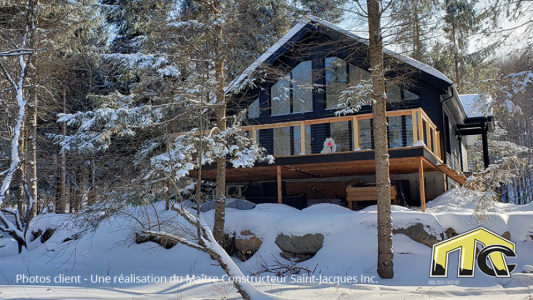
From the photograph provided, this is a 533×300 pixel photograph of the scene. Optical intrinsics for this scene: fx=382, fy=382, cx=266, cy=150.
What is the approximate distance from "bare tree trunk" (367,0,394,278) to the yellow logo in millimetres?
904

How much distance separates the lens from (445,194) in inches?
442

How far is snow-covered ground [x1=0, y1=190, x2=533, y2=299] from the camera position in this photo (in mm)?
5930

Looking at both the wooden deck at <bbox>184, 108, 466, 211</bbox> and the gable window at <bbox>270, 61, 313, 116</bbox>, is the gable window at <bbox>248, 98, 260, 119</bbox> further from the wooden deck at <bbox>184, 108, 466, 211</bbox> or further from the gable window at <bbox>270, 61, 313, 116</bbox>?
the wooden deck at <bbox>184, 108, 466, 211</bbox>

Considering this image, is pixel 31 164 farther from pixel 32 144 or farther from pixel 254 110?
pixel 254 110

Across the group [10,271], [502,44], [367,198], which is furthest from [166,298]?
[502,44]

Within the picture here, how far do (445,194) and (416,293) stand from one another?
6374 mm

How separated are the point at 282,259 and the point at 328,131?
5253 mm

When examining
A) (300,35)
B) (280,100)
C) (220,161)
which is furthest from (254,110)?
(220,161)

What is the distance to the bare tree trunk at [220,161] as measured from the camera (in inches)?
338

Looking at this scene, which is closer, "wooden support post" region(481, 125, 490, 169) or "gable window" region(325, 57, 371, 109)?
"gable window" region(325, 57, 371, 109)

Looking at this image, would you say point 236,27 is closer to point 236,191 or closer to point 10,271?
point 236,191

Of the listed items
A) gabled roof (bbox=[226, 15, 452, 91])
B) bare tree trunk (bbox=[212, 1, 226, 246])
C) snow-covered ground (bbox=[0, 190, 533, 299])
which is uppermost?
gabled roof (bbox=[226, 15, 452, 91])

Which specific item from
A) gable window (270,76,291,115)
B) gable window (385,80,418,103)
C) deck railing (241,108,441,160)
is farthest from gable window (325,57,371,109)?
gable window (270,76,291,115)

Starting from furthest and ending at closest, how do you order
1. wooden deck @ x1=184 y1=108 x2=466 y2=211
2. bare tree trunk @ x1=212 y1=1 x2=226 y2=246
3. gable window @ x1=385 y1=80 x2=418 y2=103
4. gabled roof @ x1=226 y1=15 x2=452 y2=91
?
gable window @ x1=385 y1=80 x2=418 y2=103
wooden deck @ x1=184 y1=108 x2=466 y2=211
bare tree trunk @ x1=212 y1=1 x2=226 y2=246
gabled roof @ x1=226 y1=15 x2=452 y2=91
